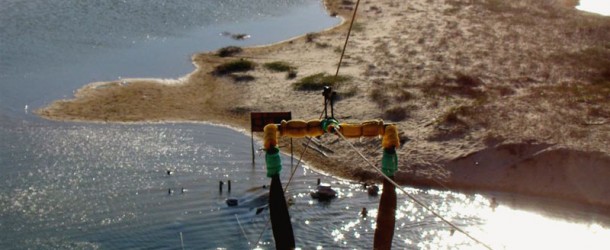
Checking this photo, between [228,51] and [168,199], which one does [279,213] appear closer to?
[168,199]

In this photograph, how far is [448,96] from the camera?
40.9 meters

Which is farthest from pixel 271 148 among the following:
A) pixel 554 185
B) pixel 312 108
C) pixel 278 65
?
pixel 278 65

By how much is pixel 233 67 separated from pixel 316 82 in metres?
7.04

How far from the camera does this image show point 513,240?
1110 inches

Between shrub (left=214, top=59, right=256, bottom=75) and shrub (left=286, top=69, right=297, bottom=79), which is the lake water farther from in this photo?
shrub (left=286, top=69, right=297, bottom=79)

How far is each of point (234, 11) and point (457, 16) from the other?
1944cm

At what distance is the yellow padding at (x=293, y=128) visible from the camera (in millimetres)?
15270

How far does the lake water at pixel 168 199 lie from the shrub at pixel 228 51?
184 inches

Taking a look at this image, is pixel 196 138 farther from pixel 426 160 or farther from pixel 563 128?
pixel 563 128

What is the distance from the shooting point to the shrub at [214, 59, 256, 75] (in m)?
48.6

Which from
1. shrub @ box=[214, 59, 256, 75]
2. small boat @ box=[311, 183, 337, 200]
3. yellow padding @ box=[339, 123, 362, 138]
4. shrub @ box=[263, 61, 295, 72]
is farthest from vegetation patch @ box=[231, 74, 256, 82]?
yellow padding @ box=[339, 123, 362, 138]

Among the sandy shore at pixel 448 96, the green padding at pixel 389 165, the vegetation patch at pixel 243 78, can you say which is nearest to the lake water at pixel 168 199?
the sandy shore at pixel 448 96

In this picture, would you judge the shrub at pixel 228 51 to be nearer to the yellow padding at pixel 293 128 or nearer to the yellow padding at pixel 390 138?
the yellow padding at pixel 293 128

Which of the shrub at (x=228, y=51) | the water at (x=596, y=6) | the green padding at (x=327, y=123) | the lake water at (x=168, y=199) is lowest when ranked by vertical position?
the lake water at (x=168, y=199)
